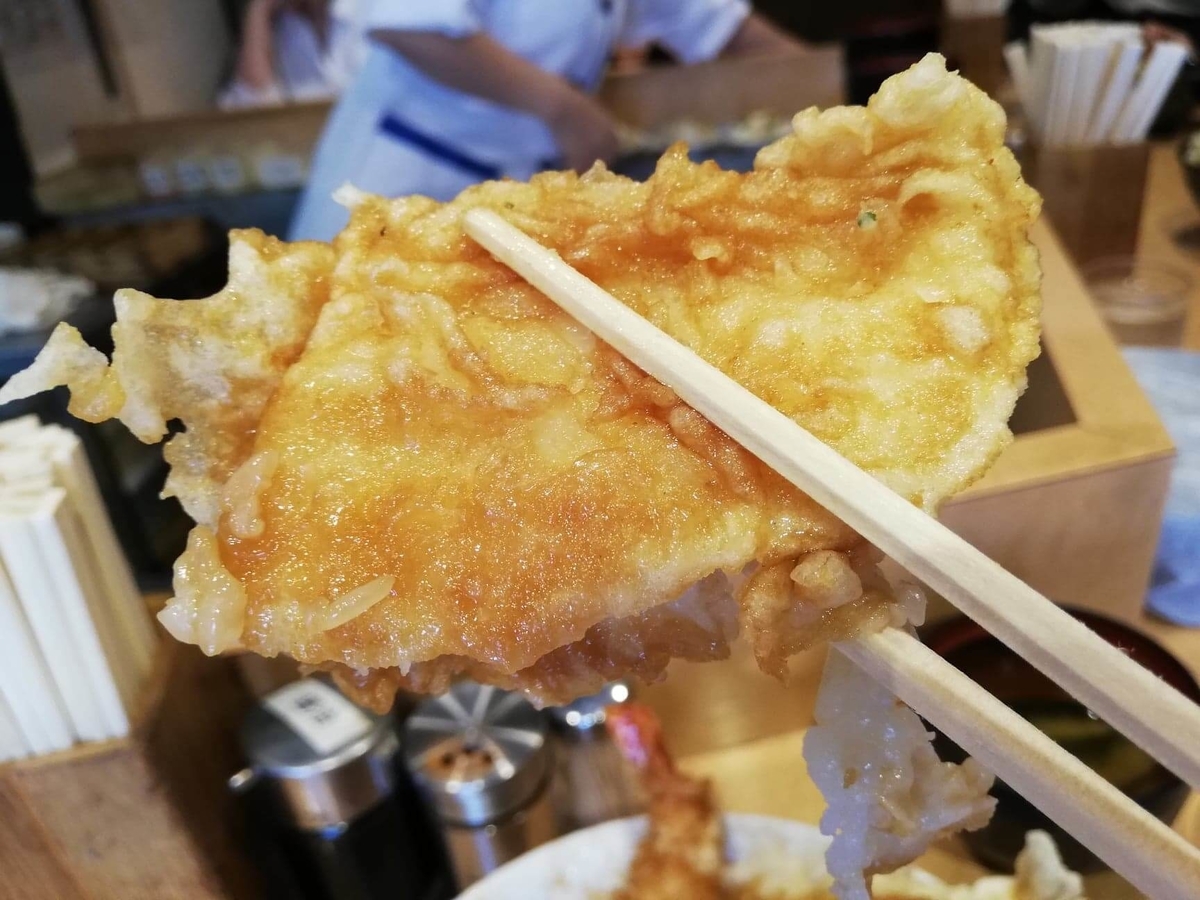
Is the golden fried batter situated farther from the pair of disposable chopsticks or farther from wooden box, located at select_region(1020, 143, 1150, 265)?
wooden box, located at select_region(1020, 143, 1150, 265)

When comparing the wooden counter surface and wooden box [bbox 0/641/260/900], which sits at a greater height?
wooden box [bbox 0/641/260/900]

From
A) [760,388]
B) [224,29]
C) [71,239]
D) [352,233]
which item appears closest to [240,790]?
[352,233]

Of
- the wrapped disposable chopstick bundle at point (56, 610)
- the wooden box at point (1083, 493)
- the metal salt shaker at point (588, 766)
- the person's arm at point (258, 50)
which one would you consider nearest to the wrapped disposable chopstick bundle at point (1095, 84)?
the wooden box at point (1083, 493)

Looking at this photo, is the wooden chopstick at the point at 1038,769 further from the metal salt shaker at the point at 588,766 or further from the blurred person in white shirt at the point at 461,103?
the blurred person in white shirt at the point at 461,103

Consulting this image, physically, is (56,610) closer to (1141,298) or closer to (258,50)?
(1141,298)

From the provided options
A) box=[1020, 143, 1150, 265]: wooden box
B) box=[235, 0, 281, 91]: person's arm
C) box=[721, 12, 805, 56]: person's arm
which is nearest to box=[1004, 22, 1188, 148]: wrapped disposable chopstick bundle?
box=[1020, 143, 1150, 265]: wooden box

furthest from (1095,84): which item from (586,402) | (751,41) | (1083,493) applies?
(586,402)
